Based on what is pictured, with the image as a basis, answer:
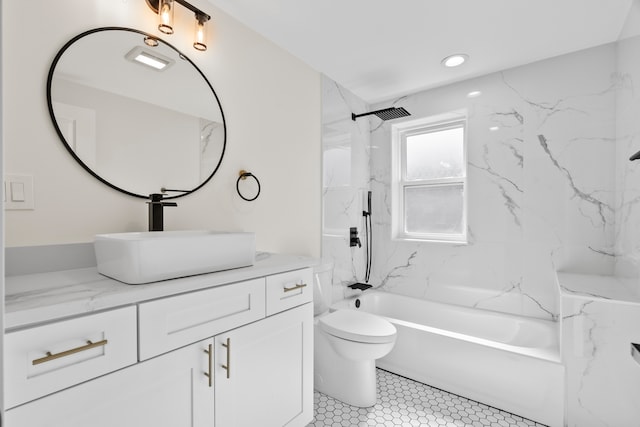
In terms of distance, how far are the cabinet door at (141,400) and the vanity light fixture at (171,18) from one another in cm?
138

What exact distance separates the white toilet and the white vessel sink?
3.11 feet

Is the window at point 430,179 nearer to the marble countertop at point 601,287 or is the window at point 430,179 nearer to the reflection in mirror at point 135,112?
the marble countertop at point 601,287

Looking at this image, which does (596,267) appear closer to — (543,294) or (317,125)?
(543,294)

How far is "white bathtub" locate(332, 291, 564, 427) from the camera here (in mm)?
1761

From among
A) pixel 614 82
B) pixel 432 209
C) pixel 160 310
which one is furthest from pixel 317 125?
pixel 614 82

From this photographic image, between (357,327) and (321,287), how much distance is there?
41 centimetres

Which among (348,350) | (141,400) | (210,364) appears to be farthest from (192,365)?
(348,350)

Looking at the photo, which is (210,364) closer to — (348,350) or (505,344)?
(348,350)

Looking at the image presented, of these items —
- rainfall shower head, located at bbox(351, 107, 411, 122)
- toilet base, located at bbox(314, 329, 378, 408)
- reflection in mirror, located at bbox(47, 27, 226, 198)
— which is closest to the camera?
reflection in mirror, located at bbox(47, 27, 226, 198)

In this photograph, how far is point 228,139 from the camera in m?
1.76

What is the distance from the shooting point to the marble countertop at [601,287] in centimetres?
164

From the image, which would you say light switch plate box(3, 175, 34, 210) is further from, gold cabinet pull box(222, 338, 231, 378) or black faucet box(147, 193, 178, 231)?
A: gold cabinet pull box(222, 338, 231, 378)

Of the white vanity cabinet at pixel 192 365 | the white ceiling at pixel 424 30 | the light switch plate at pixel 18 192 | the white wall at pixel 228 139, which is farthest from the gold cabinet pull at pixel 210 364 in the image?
the white ceiling at pixel 424 30

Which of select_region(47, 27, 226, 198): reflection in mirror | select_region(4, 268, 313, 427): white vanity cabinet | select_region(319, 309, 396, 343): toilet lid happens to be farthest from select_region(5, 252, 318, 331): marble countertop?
select_region(319, 309, 396, 343): toilet lid
